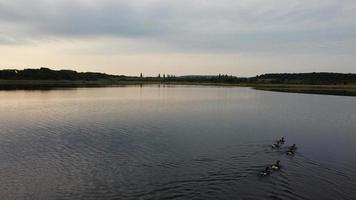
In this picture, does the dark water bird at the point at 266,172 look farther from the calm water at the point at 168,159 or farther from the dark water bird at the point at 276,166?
the dark water bird at the point at 276,166

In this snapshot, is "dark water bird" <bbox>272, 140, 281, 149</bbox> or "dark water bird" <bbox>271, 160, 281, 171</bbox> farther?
"dark water bird" <bbox>272, 140, 281, 149</bbox>

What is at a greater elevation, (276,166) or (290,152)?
(276,166)

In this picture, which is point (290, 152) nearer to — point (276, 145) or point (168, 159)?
point (276, 145)

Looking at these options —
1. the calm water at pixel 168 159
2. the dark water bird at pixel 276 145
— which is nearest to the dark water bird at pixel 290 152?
the calm water at pixel 168 159

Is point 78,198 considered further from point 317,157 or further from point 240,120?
point 240,120

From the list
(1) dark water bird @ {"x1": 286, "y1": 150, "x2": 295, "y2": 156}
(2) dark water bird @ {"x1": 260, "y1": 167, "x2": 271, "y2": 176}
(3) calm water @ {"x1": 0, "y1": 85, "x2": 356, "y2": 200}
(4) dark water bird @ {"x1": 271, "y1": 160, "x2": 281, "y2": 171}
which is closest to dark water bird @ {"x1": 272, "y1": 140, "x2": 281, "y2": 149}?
(3) calm water @ {"x1": 0, "y1": 85, "x2": 356, "y2": 200}

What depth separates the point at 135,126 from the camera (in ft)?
108

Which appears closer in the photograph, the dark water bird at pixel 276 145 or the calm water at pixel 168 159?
the calm water at pixel 168 159

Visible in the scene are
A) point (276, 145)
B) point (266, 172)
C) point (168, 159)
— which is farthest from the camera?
point (276, 145)

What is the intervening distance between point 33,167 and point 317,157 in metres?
16.7

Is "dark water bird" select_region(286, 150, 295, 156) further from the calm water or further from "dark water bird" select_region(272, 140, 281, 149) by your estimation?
"dark water bird" select_region(272, 140, 281, 149)

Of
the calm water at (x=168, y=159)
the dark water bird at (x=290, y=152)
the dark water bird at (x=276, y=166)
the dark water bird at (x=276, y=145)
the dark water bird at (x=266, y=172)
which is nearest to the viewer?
the calm water at (x=168, y=159)

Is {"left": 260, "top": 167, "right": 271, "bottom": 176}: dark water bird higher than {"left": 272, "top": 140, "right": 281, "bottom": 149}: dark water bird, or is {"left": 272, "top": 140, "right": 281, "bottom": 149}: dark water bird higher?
{"left": 260, "top": 167, "right": 271, "bottom": 176}: dark water bird

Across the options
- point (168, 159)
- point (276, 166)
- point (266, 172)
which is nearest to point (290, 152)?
point (276, 166)
